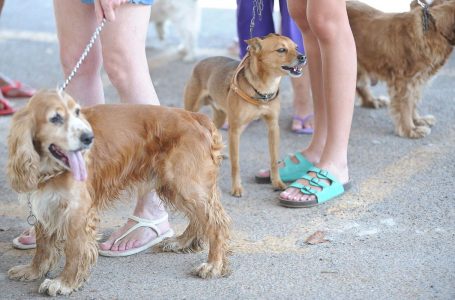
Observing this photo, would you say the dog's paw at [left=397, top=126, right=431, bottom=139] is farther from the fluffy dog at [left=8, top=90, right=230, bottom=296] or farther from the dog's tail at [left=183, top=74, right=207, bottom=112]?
Result: the fluffy dog at [left=8, top=90, right=230, bottom=296]

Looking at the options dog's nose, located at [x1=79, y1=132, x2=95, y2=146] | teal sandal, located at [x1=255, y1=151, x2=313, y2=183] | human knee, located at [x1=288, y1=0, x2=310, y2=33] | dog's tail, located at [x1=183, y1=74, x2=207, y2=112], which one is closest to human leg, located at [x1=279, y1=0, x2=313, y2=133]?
dog's tail, located at [x1=183, y1=74, x2=207, y2=112]

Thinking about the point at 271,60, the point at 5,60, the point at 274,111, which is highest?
the point at 271,60

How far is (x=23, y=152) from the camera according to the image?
9.51 feet

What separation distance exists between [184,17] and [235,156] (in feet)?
11.1

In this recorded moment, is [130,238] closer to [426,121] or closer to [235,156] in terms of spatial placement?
[235,156]

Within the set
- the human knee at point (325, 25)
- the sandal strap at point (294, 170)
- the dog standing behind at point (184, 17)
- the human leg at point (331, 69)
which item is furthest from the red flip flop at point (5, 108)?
the human knee at point (325, 25)

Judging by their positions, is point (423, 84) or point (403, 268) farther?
point (423, 84)

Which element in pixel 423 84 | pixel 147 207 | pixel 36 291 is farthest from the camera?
pixel 423 84

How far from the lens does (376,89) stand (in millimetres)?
6602

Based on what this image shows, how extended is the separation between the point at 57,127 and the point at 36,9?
742 cm

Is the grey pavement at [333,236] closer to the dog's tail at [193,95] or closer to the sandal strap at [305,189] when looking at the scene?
the sandal strap at [305,189]

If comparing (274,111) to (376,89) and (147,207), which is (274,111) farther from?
(376,89)

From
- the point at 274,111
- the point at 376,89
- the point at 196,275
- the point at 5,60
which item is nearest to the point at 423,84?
the point at 376,89

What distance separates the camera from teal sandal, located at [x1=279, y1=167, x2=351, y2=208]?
4.21 m
